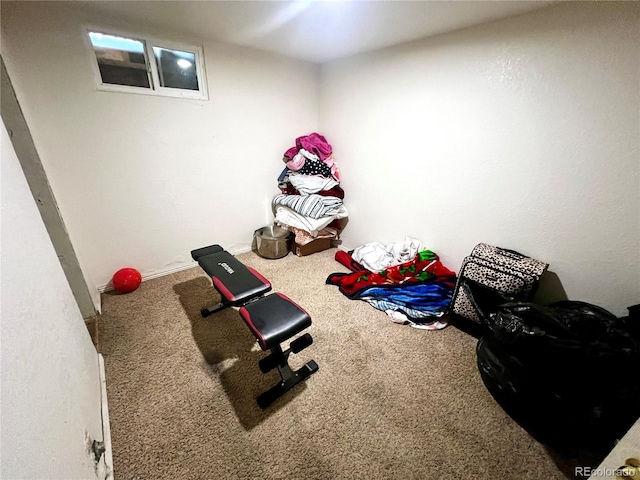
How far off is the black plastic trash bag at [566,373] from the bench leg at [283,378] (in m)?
0.98

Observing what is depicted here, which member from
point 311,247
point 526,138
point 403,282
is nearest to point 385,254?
point 403,282

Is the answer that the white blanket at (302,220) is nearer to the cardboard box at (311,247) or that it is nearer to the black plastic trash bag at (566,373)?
the cardboard box at (311,247)

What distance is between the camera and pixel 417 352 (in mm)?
1633

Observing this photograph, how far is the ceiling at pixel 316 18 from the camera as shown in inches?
56.0

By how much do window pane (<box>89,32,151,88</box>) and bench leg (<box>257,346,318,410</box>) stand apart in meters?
2.21

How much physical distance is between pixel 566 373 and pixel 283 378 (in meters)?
1.28

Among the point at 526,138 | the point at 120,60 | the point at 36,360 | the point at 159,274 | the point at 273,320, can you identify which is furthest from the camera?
the point at 159,274

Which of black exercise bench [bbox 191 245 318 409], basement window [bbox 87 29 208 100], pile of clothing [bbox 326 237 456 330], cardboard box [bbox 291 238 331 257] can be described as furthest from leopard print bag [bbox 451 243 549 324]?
basement window [bbox 87 29 208 100]

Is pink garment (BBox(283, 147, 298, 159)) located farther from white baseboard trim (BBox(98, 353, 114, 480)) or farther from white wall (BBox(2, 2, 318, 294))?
white baseboard trim (BBox(98, 353, 114, 480))

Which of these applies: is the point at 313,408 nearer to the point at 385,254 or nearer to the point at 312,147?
the point at 385,254

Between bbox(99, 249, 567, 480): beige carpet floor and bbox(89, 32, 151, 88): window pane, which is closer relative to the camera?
bbox(99, 249, 567, 480): beige carpet floor

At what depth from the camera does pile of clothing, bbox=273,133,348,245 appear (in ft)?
8.45

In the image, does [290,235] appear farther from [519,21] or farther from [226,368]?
[519,21]

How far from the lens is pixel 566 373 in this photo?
1.07m
